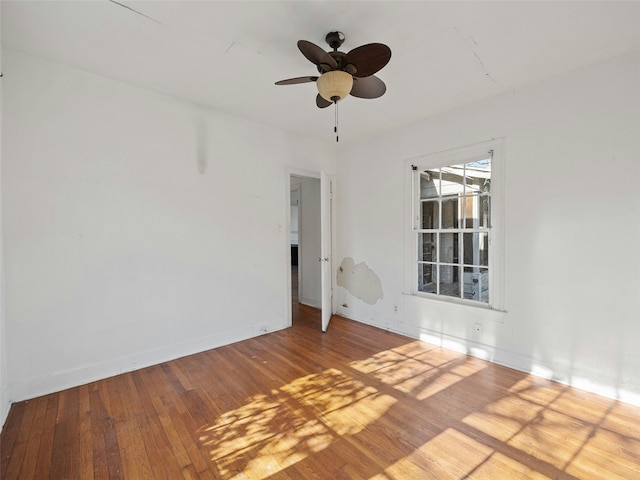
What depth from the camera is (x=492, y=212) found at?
3.15 m

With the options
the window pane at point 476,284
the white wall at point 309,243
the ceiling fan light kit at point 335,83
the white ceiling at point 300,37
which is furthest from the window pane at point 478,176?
the white wall at point 309,243

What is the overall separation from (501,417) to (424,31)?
112 inches

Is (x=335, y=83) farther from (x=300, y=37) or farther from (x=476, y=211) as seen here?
(x=476, y=211)

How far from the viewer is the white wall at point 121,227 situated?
2.42 meters

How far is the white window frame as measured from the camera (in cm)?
309

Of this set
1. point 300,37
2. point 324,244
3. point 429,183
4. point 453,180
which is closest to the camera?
point 300,37

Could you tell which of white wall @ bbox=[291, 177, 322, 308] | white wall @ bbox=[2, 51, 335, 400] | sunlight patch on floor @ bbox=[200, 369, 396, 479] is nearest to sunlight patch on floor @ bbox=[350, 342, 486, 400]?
sunlight patch on floor @ bbox=[200, 369, 396, 479]

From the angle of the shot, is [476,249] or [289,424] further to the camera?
[476,249]

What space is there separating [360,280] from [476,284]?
63.8 inches

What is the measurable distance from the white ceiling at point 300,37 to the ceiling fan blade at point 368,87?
271 mm

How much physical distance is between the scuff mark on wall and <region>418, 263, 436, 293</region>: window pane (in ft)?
1.90

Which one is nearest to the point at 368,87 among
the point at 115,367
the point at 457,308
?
the point at 457,308

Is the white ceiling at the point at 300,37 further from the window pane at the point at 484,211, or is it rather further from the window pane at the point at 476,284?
the window pane at the point at 476,284

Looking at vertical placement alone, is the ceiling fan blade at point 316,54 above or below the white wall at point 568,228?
above
